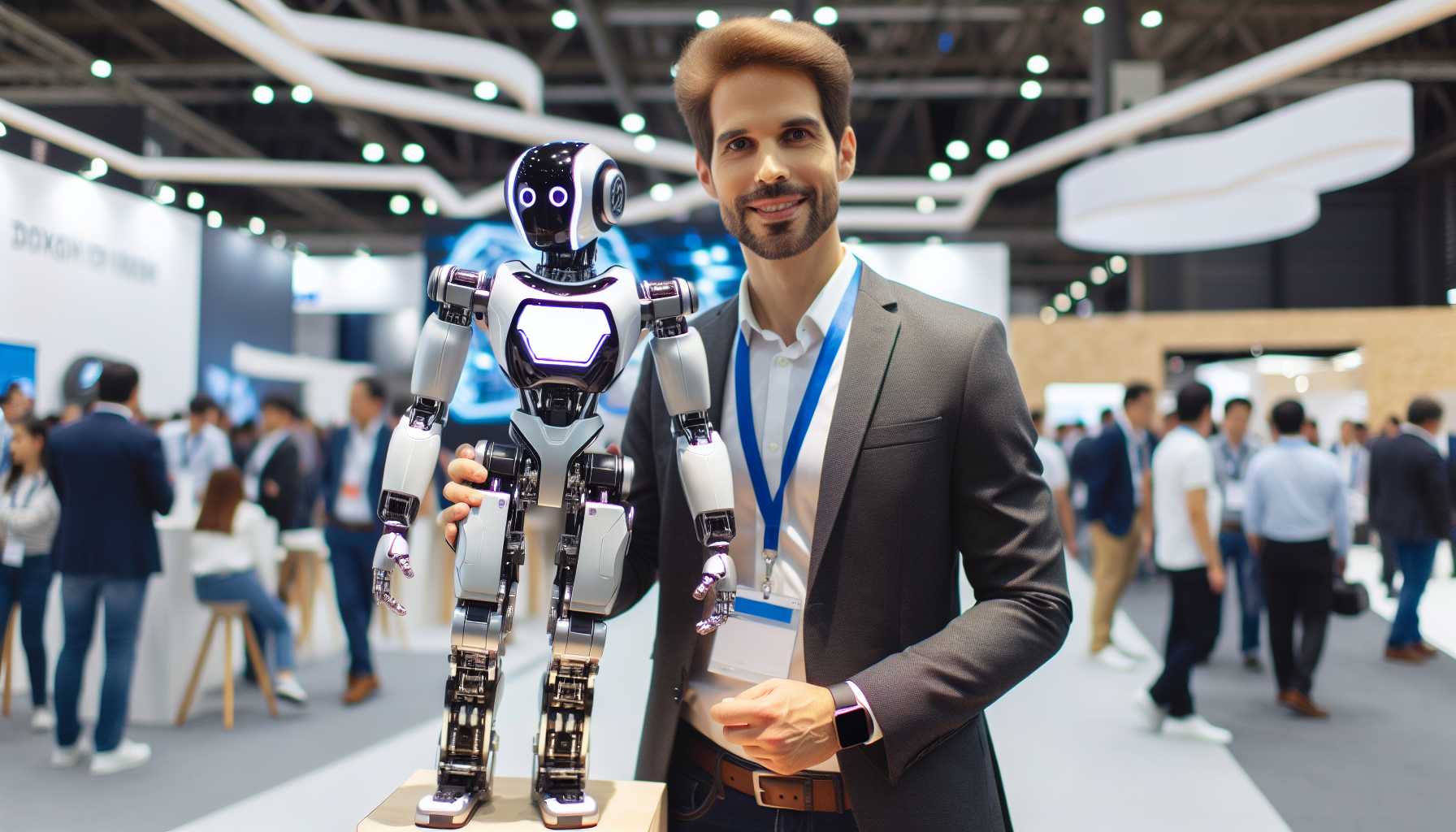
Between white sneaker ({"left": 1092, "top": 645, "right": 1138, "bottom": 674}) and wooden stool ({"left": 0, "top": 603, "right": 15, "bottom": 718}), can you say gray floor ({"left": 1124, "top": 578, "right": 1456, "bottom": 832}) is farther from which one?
wooden stool ({"left": 0, "top": 603, "right": 15, "bottom": 718})

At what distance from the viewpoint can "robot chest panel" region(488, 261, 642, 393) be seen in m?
1.59

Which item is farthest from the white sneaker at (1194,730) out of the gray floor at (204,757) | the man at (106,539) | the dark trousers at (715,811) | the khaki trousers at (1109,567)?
the man at (106,539)

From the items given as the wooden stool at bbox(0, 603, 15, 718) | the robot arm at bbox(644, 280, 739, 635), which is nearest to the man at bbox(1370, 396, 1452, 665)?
the robot arm at bbox(644, 280, 739, 635)

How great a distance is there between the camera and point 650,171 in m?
17.8

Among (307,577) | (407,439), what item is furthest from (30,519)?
(407,439)

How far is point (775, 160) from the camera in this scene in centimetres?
135

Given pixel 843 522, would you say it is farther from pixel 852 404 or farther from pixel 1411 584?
pixel 1411 584

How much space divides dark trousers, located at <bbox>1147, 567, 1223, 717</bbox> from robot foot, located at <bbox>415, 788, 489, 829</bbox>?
176 inches

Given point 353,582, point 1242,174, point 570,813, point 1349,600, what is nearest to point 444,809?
point 570,813

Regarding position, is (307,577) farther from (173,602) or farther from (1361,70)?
(1361,70)

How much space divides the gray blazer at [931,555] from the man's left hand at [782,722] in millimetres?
67

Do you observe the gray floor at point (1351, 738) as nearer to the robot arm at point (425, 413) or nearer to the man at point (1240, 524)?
the man at point (1240, 524)

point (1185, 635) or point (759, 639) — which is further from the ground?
point (759, 639)

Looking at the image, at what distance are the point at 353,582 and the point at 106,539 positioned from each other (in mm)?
1583
